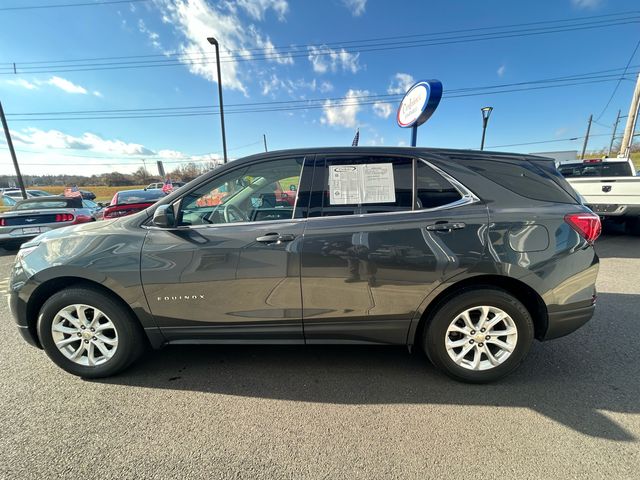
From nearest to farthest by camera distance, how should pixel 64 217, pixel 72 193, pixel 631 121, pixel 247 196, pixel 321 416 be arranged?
pixel 321 416, pixel 247 196, pixel 64 217, pixel 72 193, pixel 631 121

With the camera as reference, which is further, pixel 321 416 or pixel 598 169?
pixel 598 169

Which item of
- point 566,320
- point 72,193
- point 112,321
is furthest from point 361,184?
point 72,193

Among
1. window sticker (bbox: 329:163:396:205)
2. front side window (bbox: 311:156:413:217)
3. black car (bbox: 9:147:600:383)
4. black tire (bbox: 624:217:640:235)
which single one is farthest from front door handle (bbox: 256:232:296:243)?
black tire (bbox: 624:217:640:235)

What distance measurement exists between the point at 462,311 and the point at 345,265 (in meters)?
0.98

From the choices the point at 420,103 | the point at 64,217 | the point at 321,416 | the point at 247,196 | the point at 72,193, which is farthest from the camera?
the point at 72,193

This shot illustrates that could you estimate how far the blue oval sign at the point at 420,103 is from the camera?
18.2ft

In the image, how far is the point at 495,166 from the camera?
2.30m

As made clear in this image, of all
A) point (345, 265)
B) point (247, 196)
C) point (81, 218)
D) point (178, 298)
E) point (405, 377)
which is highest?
point (247, 196)

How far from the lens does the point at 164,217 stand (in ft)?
7.11

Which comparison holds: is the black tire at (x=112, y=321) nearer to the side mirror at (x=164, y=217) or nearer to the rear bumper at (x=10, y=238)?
the side mirror at (x=164, y=217)

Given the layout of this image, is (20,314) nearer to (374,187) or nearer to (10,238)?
(374,187)

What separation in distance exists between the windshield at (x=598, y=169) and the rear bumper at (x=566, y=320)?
20.7 ft

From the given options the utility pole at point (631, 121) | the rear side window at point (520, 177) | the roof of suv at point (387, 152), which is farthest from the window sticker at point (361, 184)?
the utility pole at point (631, 121)

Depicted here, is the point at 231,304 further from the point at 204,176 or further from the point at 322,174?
the point at 322,174
